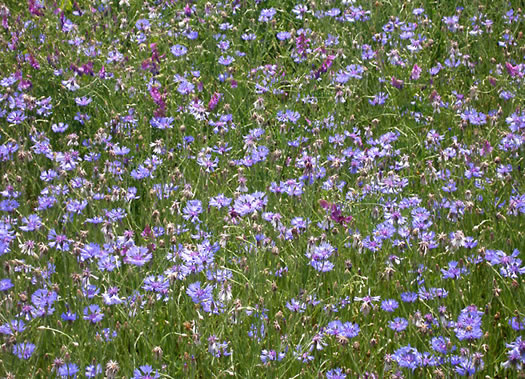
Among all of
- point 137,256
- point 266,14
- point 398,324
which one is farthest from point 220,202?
point 266,14

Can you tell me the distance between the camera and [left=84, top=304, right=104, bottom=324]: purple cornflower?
7.35ft

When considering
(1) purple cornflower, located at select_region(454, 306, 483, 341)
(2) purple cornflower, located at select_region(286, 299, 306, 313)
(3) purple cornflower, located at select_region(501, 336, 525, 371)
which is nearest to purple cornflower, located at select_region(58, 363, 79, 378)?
(2) purple cornflower, located at select_region(286, 299, 306, 313)

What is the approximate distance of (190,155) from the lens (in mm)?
3395

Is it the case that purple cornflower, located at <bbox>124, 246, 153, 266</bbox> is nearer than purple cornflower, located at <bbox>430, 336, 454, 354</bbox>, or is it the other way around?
purple cornflower, located at <bbox>430, 336, 454, 354</bbox>

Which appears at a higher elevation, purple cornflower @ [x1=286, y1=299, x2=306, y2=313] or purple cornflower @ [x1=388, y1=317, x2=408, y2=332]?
purple cornflower @ [x1=286, y1=299, x2=306, y2=313]

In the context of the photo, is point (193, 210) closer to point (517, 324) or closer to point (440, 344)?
point (440, 344)

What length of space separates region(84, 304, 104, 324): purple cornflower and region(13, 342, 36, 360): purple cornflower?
0.16 m

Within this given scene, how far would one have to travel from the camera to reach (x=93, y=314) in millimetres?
2264

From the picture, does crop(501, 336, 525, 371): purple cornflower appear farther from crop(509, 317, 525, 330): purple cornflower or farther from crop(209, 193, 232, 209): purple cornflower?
crop(209, 193, 232, 209): purple cornflower

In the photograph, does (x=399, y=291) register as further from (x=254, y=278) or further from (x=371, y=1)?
(x=371, y=1)

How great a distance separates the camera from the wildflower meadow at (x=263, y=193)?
2270mm

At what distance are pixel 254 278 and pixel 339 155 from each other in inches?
33.9

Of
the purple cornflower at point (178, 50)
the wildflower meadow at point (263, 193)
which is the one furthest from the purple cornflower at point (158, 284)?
the purple cornflower at point (178, 50)

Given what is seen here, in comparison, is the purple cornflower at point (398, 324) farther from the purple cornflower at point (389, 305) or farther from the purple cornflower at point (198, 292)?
the purple cornflower at point (198, 292)
